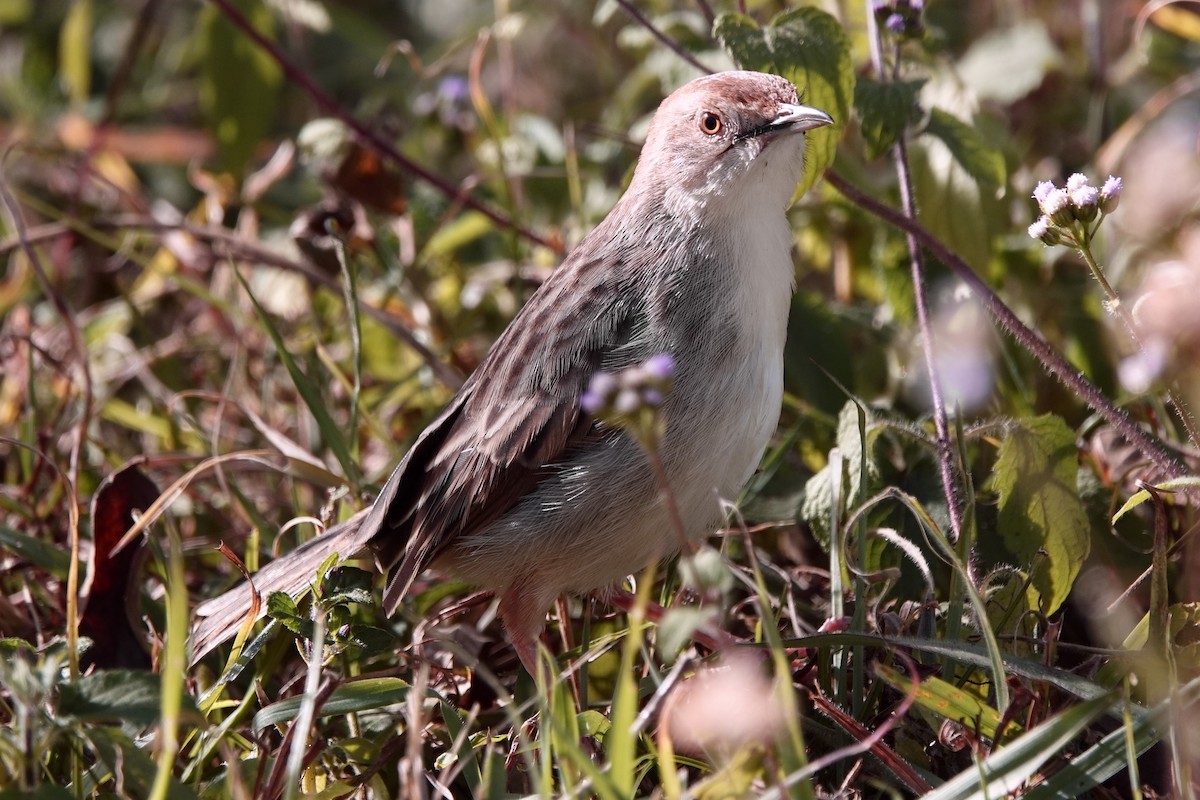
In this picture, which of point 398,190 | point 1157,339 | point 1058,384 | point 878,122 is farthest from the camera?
point 398,190

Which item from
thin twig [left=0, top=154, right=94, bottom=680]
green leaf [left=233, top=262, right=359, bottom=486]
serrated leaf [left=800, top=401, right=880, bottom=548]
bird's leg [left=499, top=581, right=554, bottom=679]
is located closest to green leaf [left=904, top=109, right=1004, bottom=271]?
serrated leaf [left=800, top=401, right=880, bottom=548]

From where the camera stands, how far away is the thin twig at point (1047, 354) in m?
3.13

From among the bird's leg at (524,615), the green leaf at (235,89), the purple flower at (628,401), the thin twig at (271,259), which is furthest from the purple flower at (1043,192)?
the green leaf at (235,89)

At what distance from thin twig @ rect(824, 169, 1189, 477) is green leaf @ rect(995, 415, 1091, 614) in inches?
5.2

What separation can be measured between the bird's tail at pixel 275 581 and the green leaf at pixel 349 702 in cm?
34

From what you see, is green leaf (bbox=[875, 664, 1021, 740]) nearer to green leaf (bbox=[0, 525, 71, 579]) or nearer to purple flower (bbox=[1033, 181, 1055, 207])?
purple flower (bbox=[1033, 181, 1055, 207])

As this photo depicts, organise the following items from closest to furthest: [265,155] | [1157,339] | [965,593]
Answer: [1157,339], [965,593], [265,155]

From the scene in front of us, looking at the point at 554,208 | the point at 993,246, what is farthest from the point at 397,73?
the point at 993,246

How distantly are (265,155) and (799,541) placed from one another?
3.62 m

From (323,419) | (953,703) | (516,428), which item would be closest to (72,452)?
(323,419)

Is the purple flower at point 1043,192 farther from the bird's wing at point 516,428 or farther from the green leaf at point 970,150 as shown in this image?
the green leaf at point 970,150

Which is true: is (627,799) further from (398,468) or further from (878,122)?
(878,122)

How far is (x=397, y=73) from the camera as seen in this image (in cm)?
686

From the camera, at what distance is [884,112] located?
11.8 feet
